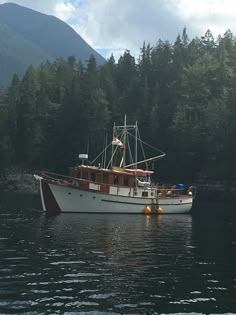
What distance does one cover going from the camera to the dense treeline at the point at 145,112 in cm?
8101

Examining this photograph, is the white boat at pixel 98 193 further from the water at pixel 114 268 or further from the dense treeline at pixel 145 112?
the dense treeline at pixel 145 112

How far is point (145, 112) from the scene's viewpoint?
95250mm

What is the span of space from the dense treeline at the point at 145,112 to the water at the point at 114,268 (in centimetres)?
4475

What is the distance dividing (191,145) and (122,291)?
66.2 m

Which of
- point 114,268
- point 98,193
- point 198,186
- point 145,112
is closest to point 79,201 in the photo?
point 98,193

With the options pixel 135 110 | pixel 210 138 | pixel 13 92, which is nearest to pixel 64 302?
pixel 210 138

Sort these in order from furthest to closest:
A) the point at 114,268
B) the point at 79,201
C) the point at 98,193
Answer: the point at 98,193, the point at 79,201, the point at 114,268

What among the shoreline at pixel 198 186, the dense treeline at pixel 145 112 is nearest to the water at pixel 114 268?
the shoreline at pixel 198 186

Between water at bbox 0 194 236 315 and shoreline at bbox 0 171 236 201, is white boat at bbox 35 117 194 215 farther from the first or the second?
shoreline at bbox 0 171 236 201

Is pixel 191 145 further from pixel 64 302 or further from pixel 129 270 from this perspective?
pixel 64 302

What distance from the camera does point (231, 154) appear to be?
78312 mm

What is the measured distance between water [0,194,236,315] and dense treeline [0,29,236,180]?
147 feet

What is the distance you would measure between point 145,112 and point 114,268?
75810 mm

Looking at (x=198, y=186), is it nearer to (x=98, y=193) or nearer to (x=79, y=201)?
(x=98, y=193)
